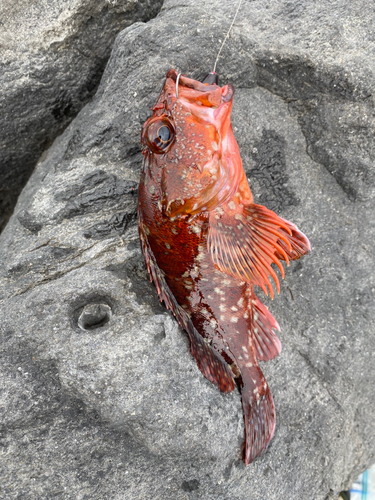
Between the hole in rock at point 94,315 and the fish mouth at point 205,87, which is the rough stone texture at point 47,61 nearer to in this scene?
the fish mouth at point 205,87

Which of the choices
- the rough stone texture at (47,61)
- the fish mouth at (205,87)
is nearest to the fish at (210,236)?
the fish mouth at (205,87)

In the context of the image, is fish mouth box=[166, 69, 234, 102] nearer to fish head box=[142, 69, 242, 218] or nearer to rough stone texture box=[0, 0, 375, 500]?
fish head box=[142, 69, 242, 218]

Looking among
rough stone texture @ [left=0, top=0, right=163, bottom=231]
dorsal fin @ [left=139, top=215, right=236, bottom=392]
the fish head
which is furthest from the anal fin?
rough stone texture @ [left=0, top=0, right=163, bottom=231]

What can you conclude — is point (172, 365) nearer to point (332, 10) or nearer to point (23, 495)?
point (23, 495)

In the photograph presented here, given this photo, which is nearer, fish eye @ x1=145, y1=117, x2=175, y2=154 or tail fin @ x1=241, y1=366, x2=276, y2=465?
fish eye @ x1=145, y1=117, x2=175, y2=154

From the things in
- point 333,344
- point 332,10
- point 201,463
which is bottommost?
point 333,344

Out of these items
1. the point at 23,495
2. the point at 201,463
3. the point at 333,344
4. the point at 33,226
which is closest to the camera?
the point at 23,495

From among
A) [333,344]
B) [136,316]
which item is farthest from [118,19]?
[333,344]
